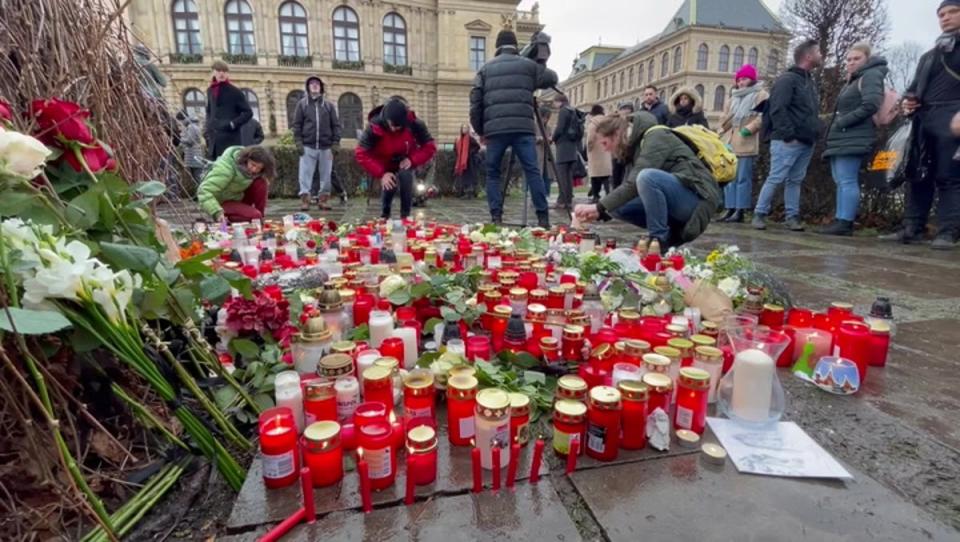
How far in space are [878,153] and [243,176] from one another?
595 cm

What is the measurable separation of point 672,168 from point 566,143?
4.02m

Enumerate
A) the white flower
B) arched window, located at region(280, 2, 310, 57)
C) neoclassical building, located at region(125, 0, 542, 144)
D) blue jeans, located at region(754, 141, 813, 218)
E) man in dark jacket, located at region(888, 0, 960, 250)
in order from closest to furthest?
the white flower < man in dark jacket, located at region(888, 0, 960, 250) < blue jeans, located at region(754, 141, 813, 218) < neoclassical building, located at region(125, 0, 542, 144) < arched window, located at region(280, 2, 310, 57)

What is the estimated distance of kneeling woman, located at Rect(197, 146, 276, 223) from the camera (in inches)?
155

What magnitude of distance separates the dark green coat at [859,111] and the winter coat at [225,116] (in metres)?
6.94

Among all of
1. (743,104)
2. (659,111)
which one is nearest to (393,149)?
(659,111)

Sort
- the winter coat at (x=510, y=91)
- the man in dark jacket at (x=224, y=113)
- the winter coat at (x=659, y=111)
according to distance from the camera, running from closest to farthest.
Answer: the winter coat at (x=510, y=91), the man in dark jacket at (x=224, y=113), the winter coat at (x=659, y=111)

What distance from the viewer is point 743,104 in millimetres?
5906

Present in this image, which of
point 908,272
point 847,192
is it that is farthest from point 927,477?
point 847,192

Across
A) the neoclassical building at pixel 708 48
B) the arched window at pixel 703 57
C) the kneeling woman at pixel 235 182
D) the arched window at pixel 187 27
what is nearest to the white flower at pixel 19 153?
the kneeling woman at pixel 235 182

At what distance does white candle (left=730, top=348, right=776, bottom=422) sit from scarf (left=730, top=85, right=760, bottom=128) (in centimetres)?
551

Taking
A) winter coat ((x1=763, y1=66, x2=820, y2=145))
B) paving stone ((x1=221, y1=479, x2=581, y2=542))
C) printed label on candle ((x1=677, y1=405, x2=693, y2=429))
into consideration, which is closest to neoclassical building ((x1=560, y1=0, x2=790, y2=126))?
winter coat ((x1=763, y1=66, x2=820, y2=145))

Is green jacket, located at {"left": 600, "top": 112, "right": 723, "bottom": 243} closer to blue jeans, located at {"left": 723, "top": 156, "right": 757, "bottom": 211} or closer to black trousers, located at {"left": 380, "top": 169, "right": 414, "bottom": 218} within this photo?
black trousers, located at {"left": 380, "top": 169, "right": 414, "bottom": 218}

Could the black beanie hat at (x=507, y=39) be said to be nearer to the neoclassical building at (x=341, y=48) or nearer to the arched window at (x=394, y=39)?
the neoclassical building at (x=341, y=48)

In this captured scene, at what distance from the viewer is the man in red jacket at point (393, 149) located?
17.5 feet
